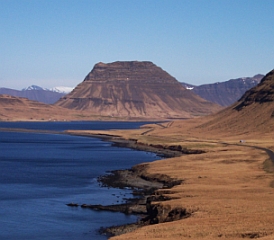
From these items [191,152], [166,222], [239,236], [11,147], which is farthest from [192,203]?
[11,147]

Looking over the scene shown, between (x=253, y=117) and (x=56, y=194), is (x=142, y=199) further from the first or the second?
(x=253, y=117)

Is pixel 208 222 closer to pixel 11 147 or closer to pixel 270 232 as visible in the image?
pixel 270 232

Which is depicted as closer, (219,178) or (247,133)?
(219,178)

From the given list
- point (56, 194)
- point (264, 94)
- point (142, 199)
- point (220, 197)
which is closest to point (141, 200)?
point (142, 199)

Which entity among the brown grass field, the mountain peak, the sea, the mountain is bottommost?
the sea

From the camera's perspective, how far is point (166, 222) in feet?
156

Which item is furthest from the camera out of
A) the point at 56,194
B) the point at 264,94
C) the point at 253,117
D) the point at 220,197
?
the point at 264,94

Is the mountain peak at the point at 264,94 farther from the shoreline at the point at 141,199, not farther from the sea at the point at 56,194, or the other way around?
the shoreline at the point at 141,199

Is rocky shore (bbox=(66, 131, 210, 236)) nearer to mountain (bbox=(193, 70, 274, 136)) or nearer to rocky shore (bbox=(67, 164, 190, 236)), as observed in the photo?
rocky shore (bbox=(67, 164, 190, 236))

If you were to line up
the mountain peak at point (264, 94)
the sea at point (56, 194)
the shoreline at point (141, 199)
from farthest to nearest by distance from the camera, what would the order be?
the mountain peak at point (264, 94), the sea at point (56, 194), the shoreline at point (141, 199)

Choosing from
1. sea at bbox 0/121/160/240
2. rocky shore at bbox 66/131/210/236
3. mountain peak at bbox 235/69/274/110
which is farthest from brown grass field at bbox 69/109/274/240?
mountain peak at bbox 235/69/274/110

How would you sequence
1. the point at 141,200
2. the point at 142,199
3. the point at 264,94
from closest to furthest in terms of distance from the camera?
the point at 141,200 → the point at 142,199 → the point at 264,94

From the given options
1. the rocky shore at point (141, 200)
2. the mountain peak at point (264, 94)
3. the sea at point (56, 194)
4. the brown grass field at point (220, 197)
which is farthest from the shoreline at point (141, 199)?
the mountain peak at point (264, 94)

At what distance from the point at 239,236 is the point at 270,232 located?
200cm
